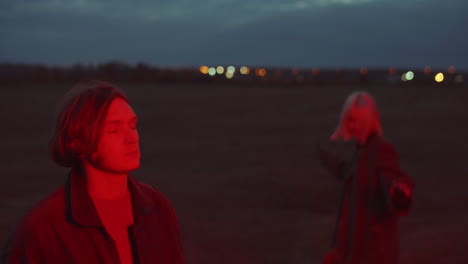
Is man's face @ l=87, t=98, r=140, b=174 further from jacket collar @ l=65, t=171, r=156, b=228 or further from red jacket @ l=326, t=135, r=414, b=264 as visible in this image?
red jacket @ l=326, t=135, r=414, b=264

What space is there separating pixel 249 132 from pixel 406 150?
6934 mm

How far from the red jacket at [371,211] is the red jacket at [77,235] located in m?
2.13

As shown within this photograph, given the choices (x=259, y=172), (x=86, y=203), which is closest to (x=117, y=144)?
(x=86, y=203)

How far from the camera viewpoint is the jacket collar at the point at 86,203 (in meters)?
1.80

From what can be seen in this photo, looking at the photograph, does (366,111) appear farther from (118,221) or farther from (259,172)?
(259,172)

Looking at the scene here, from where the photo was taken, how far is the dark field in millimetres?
7535

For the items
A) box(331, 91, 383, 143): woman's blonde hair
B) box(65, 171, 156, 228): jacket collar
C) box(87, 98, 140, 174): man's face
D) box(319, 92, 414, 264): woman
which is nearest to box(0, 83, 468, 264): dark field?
box(319, 92, 414, 264): woman

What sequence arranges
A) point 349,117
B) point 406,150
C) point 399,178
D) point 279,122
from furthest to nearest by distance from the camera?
point 279,122 < point 406,150 < point 349,117 < point 399,178

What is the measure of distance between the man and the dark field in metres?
4.82

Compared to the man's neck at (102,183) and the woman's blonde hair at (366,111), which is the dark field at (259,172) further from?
the man's neck at (102,183)

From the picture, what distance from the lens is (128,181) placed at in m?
2.07

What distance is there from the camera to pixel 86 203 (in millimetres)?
1850

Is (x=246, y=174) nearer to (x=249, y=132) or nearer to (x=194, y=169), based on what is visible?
(x=194, y=169)

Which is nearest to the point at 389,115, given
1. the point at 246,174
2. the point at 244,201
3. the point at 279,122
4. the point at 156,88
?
the point at 279,122
